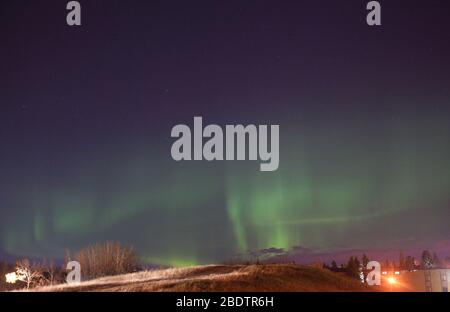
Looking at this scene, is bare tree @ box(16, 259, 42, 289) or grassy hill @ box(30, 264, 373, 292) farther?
bare tree @ box(16, 259, 42, 289)

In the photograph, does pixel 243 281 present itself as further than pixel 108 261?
No

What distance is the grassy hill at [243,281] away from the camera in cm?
3083

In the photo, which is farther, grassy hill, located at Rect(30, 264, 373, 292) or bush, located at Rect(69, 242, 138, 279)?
bush, located at Rect(69, 242, 138, 279)

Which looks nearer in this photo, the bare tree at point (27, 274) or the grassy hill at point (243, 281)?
the grassy hill at point (243, 281)

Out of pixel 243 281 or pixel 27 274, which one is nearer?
pixel 243 281

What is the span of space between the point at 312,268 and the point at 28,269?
3125 cm

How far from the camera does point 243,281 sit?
31672mm

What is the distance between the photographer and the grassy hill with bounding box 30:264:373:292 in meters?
30.8

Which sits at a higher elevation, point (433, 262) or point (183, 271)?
point (183, 271)

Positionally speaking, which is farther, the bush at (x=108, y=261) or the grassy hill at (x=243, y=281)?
the bush at (x=108, y=261)
